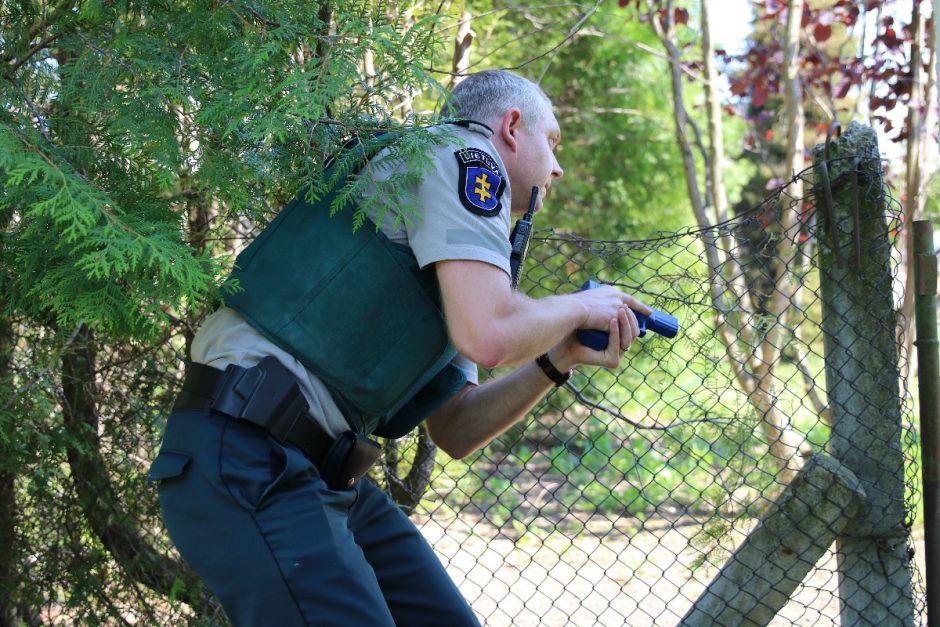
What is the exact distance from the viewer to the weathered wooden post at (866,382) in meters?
3.01

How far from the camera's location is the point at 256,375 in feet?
6.01

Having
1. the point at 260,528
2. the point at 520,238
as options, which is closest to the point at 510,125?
the point at 520,238

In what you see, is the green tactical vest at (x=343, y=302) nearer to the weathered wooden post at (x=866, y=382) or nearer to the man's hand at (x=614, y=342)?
the man's hand at (x=614, y=342)

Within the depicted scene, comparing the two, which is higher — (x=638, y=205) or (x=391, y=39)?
(x=638, y=205)

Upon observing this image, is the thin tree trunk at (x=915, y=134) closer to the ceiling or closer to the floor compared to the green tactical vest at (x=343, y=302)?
closer to the ceiling

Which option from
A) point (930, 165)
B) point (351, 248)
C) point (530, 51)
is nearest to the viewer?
point (351, 248)

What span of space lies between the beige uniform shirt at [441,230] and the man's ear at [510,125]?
0.50ft

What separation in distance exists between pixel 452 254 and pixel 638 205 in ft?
23.1

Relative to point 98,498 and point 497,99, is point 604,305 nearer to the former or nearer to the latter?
point 497,99

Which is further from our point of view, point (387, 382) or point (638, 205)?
point (638, 205)

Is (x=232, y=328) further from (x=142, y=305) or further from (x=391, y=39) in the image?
(x=391, y=39)

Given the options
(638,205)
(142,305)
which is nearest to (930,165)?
(638,205)

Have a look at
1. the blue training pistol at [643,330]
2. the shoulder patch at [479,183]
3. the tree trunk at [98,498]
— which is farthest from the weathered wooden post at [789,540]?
the tree trunk at [98,498]

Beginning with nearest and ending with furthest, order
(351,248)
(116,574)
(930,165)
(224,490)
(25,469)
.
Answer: (224,490)
(351,248)
(25,469)
(116,574)
(930,165)
